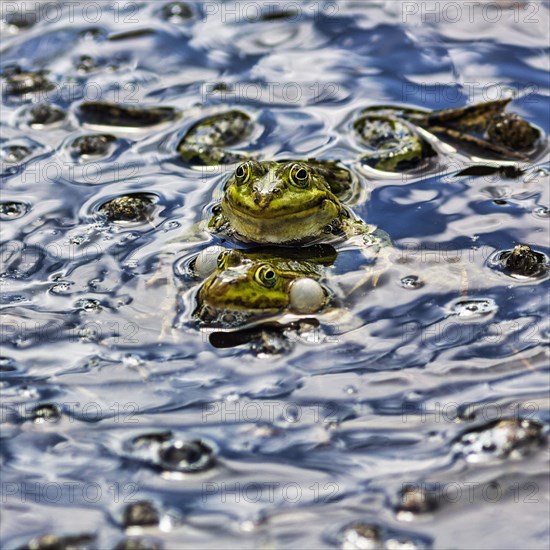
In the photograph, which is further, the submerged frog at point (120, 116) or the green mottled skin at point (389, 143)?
the submerged frog at point (120, 116)

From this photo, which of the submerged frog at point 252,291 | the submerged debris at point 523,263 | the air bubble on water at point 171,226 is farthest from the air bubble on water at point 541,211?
the air bubble on water at point 171,226

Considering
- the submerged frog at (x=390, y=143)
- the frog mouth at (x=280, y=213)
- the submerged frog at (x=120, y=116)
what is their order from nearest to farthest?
the frog mouth at (x=280, y=213) → the submerged frog at (x=390, y=143) → the submerged frog at (x=120, y=116)

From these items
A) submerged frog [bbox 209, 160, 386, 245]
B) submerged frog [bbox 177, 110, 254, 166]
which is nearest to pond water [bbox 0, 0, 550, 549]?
submerged frog [bbox 177, 110, 254, 166]

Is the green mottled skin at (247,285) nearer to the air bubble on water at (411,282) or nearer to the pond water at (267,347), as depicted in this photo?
the pond water at (267,347)

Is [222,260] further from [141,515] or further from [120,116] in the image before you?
→ [120,116]

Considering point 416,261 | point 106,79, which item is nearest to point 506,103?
point 416,261

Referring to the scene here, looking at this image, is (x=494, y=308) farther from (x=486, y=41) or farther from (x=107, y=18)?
(x=107, y=18)

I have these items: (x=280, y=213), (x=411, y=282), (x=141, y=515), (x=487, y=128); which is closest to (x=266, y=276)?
(x=280, y=213)

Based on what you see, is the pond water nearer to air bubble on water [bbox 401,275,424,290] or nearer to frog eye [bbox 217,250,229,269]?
air bubble on water [bbox 401,275,424,290]
